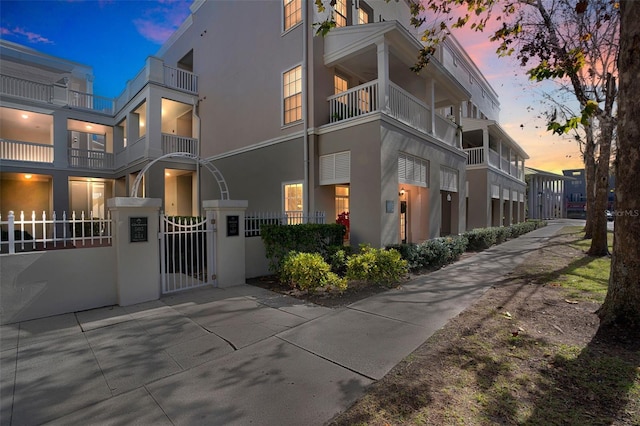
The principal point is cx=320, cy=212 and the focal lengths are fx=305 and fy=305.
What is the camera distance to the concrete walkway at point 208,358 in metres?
2.80

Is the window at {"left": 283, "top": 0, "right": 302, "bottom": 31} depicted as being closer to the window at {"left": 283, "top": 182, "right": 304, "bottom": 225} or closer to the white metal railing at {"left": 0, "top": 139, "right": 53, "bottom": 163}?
the window at {"left": 283, "top": 182, "right": 304, "bottom": 225}

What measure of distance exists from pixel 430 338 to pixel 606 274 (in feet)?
22.8

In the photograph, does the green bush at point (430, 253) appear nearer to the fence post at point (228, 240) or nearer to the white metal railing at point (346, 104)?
the fence post at point (228, 240)

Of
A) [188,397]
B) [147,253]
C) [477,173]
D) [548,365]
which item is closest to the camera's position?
[188,397]

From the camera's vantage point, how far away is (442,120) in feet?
43.9

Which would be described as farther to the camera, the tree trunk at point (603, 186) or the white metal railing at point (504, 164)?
the white metal railing at point (504, 164)

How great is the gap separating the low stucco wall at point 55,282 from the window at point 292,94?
7357mm

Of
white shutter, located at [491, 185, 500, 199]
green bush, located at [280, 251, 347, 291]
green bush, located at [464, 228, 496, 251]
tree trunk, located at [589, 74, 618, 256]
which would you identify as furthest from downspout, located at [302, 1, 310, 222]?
white shutter, located at [491, 185, 500, 199]

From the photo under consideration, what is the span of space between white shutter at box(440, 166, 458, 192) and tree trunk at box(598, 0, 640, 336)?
8.58 meters

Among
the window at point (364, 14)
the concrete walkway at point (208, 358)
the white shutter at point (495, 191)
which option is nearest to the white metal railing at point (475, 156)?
the white shutter at point (495, 191)

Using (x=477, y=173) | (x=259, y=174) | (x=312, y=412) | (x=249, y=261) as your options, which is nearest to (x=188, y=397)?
(x=312, y=412)

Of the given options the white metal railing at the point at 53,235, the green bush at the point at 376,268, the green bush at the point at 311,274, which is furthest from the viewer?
the green bush at the point at 376,268

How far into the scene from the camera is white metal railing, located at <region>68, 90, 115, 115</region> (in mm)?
16500

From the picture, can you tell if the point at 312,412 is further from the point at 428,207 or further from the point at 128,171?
the point at 128,171
